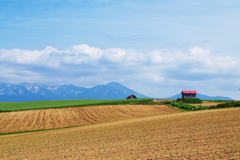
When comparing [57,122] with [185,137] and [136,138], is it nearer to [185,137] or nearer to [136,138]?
[136,138]

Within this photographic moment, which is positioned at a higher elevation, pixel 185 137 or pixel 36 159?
pixel 185 137

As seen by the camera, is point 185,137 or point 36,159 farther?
point 185,137

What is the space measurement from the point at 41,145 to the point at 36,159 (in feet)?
26.0

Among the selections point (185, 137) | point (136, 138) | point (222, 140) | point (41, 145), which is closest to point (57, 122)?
point (41, 145)

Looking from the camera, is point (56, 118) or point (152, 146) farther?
point (56, 118)

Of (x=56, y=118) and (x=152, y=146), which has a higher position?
(x=152, y=146)

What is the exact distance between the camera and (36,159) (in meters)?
25.8

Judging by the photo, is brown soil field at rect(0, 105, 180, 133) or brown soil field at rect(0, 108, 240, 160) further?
brown soil field at rect(0, 105, 180, 133)

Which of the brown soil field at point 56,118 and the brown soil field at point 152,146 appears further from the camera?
the brown soil field at point 56,118

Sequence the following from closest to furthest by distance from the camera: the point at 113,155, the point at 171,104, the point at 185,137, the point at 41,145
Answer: the point at 113,155 < the point at 185,137 < the point at 41,145 < the point at 171,104

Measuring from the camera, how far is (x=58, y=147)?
30734 millimetres

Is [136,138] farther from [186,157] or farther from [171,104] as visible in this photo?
[171,104]

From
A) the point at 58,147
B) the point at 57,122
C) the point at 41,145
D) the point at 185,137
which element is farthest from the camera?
the point at 57,122

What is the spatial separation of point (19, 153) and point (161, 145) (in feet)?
46.8
